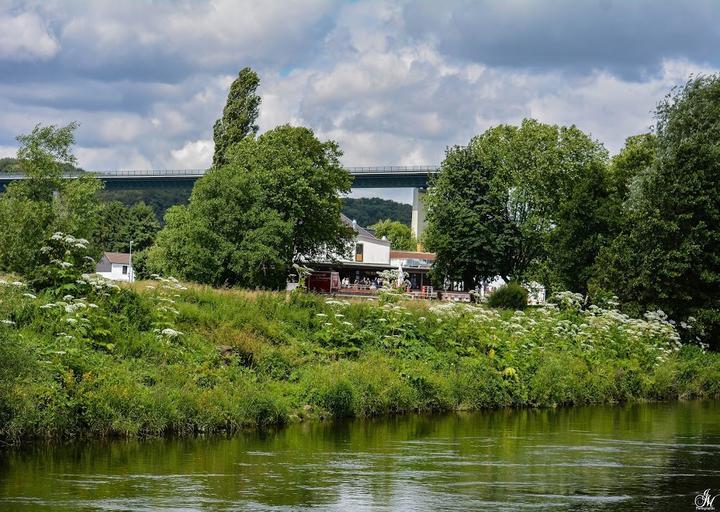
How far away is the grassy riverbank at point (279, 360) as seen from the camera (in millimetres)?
22391

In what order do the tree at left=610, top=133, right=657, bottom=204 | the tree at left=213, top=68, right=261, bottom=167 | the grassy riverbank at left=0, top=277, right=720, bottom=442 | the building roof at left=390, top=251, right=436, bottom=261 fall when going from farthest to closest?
the building roof at left=390, top=251, right=436, bottom=261 → the tree at left=213, top=68, right=261, bottom=167 → the tree at left=610, top=133, right=657, bottom=204 → the grassy riverbank at left=0, top=277, right=720, bottom=442

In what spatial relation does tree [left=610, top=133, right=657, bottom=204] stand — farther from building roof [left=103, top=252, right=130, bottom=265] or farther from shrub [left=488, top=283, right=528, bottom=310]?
building roof [left=103, top=252, right=130, bottom=265]

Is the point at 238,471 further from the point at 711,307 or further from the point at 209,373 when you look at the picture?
the point at 711,307

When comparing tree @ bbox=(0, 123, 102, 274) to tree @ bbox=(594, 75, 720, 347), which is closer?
tree @ bbox=(594, 75, 720, 347)

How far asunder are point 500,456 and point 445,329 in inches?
498

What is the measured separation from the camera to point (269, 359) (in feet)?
94.6

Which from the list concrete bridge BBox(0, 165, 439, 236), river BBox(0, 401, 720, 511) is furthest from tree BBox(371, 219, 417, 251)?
river BBox(0, 401, 720, 511)

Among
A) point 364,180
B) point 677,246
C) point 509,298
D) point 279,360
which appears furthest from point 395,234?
point 279,360

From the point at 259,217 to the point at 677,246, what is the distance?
1224 inches

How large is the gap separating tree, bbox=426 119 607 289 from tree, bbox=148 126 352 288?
9.17 m

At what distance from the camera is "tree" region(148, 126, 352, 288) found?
67.1 metres

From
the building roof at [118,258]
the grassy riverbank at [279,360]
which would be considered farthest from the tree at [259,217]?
the building roof at [118,258]

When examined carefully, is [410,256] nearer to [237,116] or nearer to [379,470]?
[237,116]

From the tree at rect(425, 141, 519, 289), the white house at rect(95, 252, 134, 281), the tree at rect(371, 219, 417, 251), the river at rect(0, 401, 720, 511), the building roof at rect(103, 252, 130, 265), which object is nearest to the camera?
the river at rect(0, 401, 720, 511)
